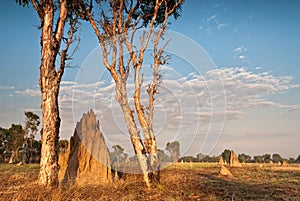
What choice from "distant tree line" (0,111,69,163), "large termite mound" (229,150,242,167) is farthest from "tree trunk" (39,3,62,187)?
"distant tree line" (0,111,69,163)

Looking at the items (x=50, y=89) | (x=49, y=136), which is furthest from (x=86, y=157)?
(x=50, y=89)

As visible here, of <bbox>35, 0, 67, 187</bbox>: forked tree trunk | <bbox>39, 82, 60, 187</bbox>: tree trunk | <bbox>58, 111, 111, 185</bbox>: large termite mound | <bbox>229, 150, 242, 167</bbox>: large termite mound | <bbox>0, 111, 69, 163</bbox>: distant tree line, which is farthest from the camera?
<bbox>0, 111, 69, 163</bbox>: distant tree line

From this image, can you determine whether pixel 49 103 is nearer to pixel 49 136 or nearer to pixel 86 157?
pixel 49 136

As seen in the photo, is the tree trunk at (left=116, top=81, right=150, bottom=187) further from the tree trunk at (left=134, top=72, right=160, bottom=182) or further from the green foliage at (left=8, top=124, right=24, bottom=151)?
the green foliage at (left=8, top=124, right=24, bottom=151)

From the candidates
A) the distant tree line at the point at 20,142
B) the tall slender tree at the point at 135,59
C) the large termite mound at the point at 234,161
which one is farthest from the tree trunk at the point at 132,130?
→ the distant tree line at the point at 20,142

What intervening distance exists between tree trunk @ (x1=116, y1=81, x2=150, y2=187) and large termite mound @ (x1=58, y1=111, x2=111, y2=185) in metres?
1.77

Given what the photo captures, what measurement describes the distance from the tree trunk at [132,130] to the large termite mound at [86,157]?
5.80 ft

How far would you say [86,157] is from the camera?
11.1 metres

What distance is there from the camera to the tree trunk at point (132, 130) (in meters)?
9.93

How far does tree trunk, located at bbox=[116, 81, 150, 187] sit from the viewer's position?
9930mm

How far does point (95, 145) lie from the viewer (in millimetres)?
11508

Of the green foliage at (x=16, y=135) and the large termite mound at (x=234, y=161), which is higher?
the green foliage at (x=16, y=135)

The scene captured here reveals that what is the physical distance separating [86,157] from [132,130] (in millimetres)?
2305

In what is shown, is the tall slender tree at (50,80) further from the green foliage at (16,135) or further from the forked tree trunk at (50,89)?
the green foliage at (16,135)
